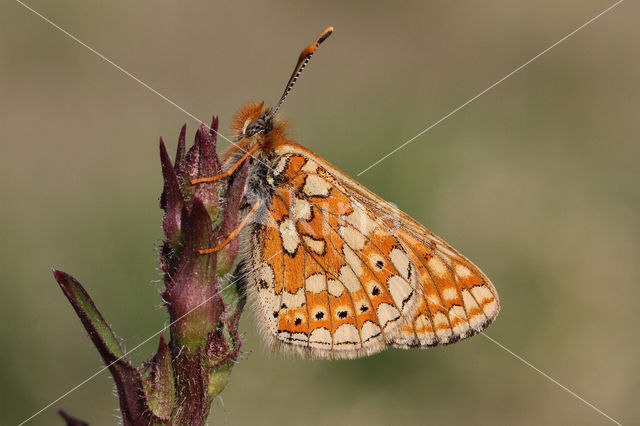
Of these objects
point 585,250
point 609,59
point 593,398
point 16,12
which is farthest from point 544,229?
point 16,12

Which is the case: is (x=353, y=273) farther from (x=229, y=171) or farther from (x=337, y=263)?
(x=229, y=171)

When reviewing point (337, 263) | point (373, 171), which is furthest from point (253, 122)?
point (373, 171)

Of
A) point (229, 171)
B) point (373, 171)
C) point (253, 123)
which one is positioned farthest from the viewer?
point (373, 171)

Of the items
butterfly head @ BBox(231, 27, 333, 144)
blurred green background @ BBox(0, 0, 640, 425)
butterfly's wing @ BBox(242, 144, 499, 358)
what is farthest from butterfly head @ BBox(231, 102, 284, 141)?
blurred green background @ BBox(0, 0, 640, 425)

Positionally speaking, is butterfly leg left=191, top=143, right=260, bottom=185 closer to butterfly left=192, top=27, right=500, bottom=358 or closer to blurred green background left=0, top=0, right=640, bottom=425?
butterfly left=192, top=27, right=500, bottom=358

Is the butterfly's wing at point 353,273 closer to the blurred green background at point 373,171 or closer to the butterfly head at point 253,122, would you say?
the butterfly head at point 253,122

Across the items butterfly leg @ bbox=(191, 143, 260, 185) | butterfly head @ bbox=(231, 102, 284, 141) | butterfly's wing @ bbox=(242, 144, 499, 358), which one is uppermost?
butterfly head @ bbox=(231, 102, 284, 141)
